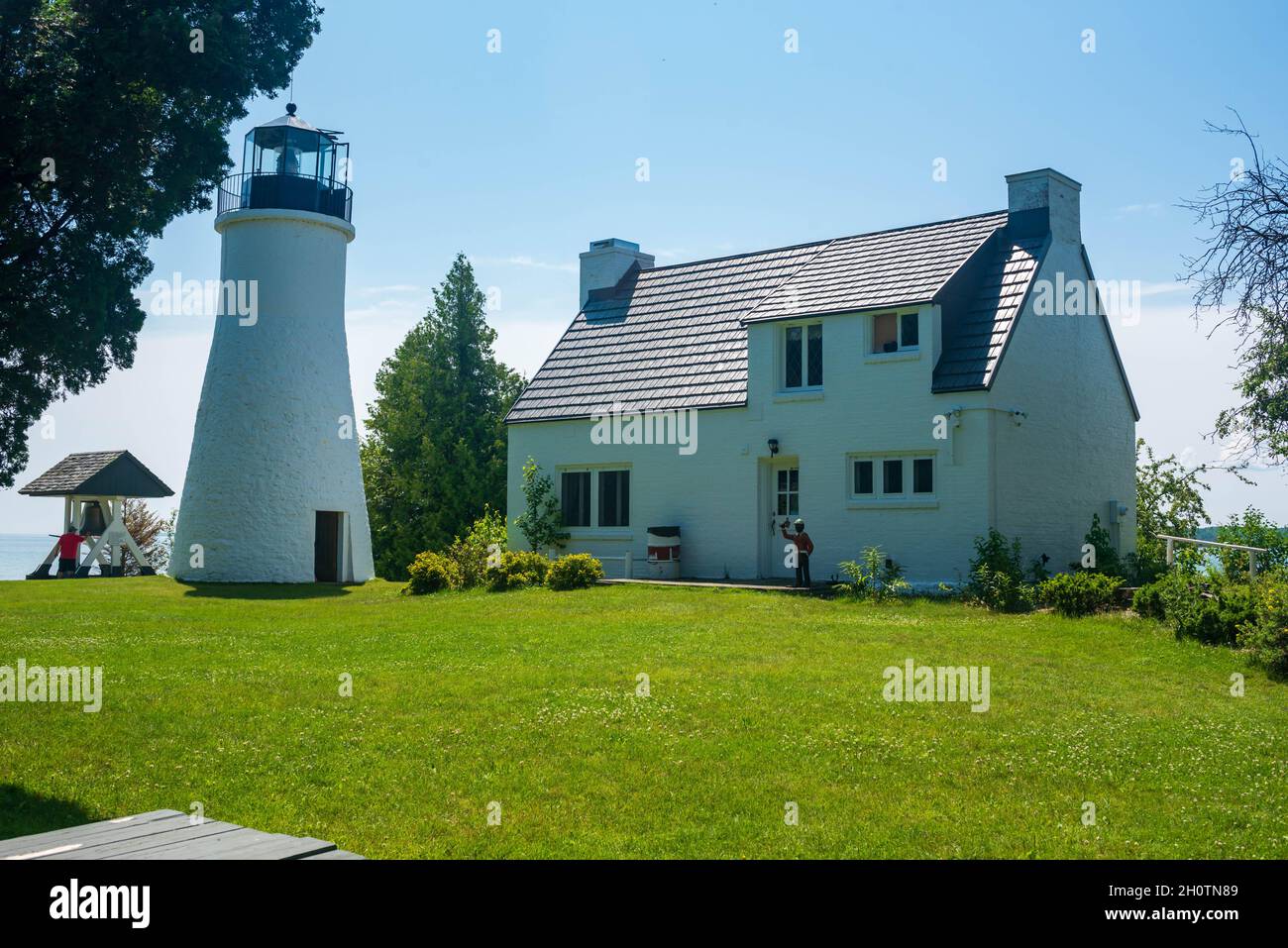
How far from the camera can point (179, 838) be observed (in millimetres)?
5168

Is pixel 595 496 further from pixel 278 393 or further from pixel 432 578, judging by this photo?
pixel 278 393

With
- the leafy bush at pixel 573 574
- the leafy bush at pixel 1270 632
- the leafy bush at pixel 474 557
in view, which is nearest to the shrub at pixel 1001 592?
the leafy bush at pixel 1270 632

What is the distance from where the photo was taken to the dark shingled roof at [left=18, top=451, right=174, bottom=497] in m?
35.7

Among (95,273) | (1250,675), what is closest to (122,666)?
(95,273)

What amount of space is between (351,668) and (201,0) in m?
7.95

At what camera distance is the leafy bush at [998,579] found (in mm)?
20312

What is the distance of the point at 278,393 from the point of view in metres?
31.1

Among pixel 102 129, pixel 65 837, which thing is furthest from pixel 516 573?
pixel 65 837

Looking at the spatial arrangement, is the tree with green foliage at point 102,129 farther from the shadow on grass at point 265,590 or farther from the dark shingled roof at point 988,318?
the dark shingled roof at point 988,318

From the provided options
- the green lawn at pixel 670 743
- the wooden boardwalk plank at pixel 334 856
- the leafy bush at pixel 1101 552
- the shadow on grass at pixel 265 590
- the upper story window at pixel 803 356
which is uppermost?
the upper story window at pixel 803 356

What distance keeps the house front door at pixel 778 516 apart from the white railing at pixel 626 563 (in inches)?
126

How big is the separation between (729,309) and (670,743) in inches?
838

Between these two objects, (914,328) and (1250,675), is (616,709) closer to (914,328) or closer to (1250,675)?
(1250,675)

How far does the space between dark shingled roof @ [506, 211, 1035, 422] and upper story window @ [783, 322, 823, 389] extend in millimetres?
557
